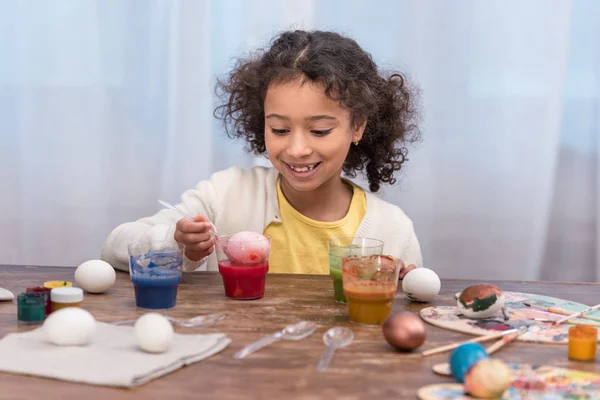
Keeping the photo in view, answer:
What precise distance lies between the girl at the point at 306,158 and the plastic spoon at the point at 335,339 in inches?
19.0

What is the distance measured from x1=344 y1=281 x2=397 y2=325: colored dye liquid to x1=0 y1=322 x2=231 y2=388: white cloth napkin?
0.76 ft

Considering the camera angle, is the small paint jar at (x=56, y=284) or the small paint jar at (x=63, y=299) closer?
the small paint jar at (x=63, y=299)

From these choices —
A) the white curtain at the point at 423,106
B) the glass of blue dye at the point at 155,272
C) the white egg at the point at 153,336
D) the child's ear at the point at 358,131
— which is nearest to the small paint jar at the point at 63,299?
the glass of blue dye at the point at 155,272

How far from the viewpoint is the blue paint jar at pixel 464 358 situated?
3.12 feet

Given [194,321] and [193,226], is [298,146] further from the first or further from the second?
[194,321]

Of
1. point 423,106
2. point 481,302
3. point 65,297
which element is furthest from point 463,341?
point 423,106

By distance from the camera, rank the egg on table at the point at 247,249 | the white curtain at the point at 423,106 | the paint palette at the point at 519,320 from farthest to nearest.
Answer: the white curtain at the point at 423,106
the egg on table at the point at 247,249
the paint palette at the point at 519,320

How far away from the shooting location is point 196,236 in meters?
1.52

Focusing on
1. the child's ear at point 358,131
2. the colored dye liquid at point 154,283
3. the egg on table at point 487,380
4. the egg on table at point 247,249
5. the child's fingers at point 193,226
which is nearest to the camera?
the egg on table at point 487,380

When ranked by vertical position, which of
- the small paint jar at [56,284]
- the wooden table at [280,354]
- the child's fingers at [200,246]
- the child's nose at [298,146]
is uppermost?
the child's nose at [298,146]

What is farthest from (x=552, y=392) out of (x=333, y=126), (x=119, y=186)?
(x=119, y=186)

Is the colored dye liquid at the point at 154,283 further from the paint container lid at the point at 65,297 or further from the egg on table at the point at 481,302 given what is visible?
the egg on table at the point at 481,302

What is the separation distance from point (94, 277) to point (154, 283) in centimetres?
16

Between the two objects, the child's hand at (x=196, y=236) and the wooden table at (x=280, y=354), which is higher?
the child's hand at (x=196, y=236)
